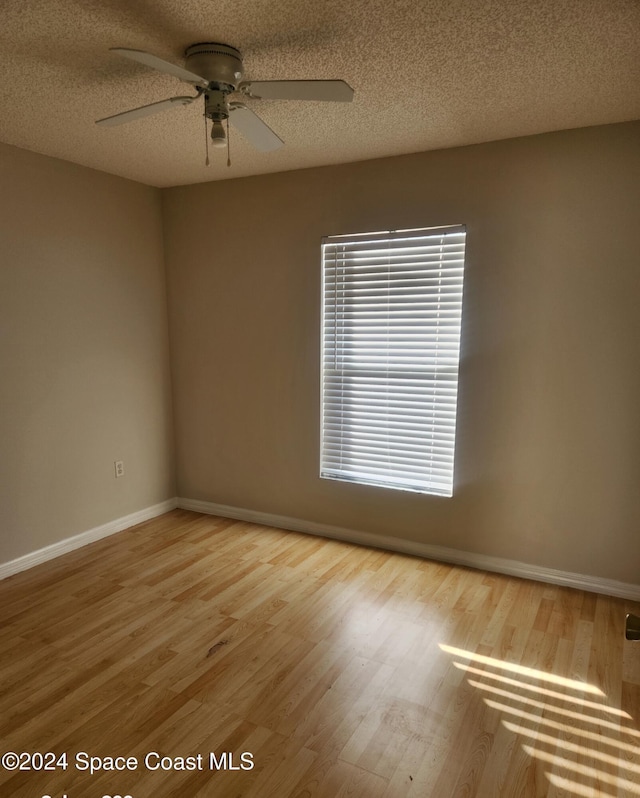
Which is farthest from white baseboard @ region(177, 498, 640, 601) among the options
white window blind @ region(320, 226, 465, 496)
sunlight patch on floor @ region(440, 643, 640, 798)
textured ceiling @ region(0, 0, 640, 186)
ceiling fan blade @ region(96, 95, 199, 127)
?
ceiling fan blade @ region(96, 95, 199, 127)

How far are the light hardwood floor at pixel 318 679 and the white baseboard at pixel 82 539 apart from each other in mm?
83

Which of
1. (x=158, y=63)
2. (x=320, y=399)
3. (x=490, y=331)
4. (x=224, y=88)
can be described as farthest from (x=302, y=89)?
(x=320, y=399)

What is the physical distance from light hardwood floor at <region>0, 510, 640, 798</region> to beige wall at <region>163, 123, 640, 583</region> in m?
0.46

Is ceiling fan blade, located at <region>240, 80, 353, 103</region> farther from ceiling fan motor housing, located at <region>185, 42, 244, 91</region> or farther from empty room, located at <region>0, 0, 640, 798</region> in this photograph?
ceiling fan motor housing, located at <region>185, 42, 244, 91</region>

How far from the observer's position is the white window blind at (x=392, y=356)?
10.7 ft

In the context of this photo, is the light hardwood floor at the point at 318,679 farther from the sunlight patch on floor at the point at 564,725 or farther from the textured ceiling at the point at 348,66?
the textured ceiling at the point at 348,66

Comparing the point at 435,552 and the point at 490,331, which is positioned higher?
the point at 490,331

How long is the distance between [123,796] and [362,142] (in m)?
3.26

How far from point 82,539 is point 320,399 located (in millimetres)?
1987

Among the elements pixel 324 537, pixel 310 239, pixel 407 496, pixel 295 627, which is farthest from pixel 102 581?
pixel 310 239

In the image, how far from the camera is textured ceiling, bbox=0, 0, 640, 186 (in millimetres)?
1755

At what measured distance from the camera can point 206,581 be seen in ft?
10.3

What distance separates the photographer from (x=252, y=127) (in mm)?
2221

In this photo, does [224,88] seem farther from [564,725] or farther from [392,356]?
[564,725]
